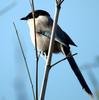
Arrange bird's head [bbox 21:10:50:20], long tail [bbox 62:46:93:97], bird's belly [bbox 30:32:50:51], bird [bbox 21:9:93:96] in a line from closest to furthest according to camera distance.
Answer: long tail [bbox 62:46:93:97], bird [bbox 21:9:93:96], bird's belly [bbox 30:32:50:51], bird's head [bbox 21:10:50:20]

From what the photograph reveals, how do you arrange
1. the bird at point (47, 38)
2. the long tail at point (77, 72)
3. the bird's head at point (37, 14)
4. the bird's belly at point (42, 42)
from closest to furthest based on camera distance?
the long tail at point (77, 72)
the bird at point (47, 38)
the bird's belly at point (42, 42)
the bird's head at point (37, 14)

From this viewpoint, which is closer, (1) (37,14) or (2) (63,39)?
(2) (63,39)

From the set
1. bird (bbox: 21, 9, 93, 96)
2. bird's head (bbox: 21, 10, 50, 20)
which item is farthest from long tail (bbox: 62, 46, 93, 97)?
bird's head (bbox: 21, 10, 50, 20)

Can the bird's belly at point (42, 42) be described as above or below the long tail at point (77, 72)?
below

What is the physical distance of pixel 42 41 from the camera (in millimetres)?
4418

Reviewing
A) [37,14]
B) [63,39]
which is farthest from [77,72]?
[37,14]

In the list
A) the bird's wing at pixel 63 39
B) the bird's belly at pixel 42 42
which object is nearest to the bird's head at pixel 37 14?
the bird's belly at pixel 42 42

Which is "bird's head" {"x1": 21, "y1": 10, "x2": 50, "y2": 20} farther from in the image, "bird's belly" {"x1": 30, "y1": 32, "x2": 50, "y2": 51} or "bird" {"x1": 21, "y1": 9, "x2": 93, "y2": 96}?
"bird's belly" {"x1": 30, "y1": 32, "x2": 50, "y2": 51}

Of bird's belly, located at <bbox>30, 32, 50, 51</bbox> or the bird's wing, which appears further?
bird's belly, located at <bbox>30, 32, 50, 51</bbox>

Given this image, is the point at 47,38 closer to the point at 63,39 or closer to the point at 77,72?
the point at 63,39

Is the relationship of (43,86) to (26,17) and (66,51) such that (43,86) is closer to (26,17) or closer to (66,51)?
(66,51)

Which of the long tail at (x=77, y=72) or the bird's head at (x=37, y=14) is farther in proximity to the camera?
the bird's head at (x=37, y=14)

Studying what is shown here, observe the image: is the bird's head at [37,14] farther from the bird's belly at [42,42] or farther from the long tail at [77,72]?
the long tail at [77,72]

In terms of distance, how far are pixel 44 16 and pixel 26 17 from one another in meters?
0.25
